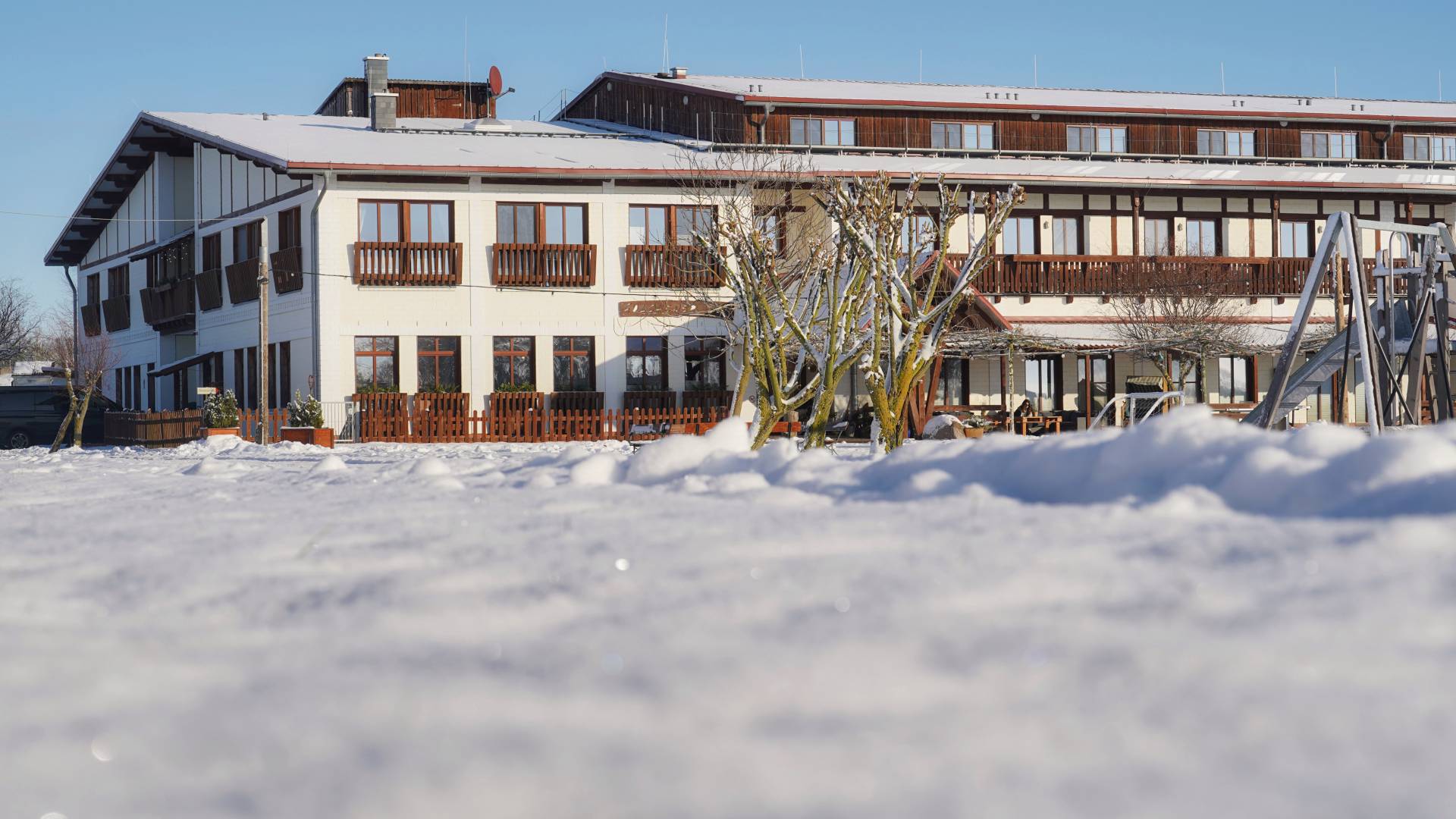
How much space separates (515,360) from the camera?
27.8m

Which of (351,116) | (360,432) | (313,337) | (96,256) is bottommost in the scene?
(360,432)

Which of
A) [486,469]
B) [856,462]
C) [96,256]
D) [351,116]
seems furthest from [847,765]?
[96,256]

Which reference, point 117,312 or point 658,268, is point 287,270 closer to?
point 658,268

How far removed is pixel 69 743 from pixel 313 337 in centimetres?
2590

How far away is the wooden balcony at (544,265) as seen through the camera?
90.6ft

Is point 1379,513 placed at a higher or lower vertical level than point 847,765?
→ higher

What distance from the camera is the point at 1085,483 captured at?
4055mm

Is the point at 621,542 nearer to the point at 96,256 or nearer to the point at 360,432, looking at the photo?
the point at 360,432

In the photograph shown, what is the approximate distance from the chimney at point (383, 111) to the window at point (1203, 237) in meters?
19.3

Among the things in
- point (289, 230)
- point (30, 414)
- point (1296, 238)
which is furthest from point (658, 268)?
point (1296, 238)

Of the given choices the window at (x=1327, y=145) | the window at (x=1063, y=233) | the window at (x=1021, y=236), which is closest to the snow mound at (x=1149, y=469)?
the window at (x=1021, y=236)

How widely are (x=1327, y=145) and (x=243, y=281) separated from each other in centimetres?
2764

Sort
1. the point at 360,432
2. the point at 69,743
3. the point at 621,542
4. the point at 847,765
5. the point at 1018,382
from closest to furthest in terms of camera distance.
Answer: the point at 847,765 → the point at 69,743 → the point at 621,542 → the point at 360,432 → the point at 1018,382

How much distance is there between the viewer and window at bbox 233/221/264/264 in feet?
99.8
